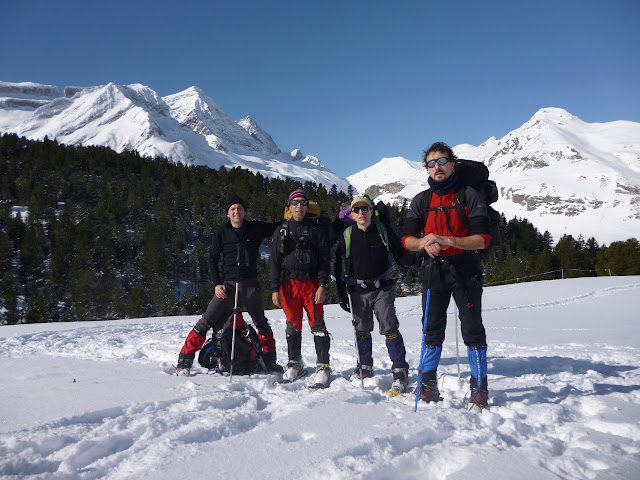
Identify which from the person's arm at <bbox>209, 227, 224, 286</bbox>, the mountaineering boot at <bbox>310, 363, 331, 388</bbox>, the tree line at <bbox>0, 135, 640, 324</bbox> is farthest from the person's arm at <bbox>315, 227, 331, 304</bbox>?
the tree line at <bbox>0, 135, 640, 324</bbox>

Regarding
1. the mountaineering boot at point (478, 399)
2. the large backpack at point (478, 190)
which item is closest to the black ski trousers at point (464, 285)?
the large backpack at point (478, 190)

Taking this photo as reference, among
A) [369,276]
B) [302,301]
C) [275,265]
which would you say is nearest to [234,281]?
[275,265]

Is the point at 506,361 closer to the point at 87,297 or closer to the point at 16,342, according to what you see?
the point at 16,342

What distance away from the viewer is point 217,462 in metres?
2.46

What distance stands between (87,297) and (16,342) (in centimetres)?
4780

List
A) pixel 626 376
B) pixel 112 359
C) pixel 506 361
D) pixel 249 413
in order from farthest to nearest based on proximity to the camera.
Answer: pixel 112 359 → pixel 506 361 → pixel 626 376 → pixel 249 413

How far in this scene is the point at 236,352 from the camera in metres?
5.00

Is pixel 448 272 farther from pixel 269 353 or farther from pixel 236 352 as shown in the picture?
pixel 236 352

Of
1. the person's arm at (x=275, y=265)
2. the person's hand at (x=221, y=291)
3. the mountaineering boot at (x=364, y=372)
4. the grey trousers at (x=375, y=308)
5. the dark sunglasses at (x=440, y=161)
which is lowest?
the mountaineering boot at (x=364, y=372)

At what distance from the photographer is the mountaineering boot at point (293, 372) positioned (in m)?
4.56

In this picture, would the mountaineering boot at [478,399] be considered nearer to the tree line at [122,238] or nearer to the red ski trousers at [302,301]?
the red ski trousers at [302,301]

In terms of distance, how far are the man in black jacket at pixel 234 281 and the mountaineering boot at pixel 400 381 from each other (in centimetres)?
181

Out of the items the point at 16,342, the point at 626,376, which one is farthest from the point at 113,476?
the point at 16,342

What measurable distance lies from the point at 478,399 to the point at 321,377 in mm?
1723
